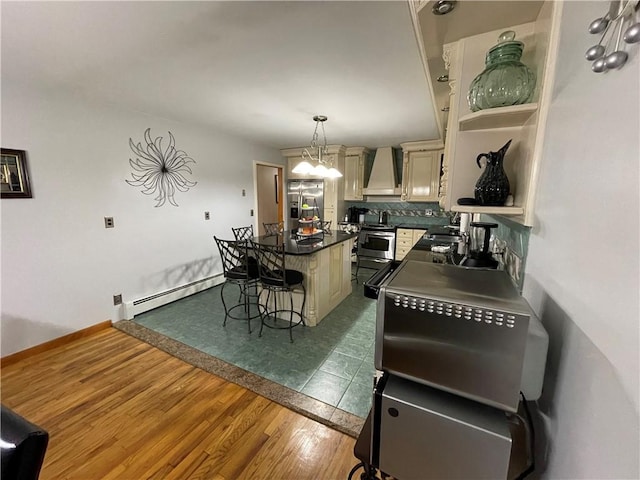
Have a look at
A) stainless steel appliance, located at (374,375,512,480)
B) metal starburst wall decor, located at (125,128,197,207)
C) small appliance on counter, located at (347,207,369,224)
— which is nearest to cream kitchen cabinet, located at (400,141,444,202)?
small appliance on counter, located at (347,207,369,224)

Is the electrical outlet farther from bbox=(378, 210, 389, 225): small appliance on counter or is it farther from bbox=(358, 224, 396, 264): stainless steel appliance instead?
bbox=(378, 210, 389, 225): small appliance on counter

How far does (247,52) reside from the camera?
5.36 feet

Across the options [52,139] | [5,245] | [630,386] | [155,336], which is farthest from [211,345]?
[630,386]

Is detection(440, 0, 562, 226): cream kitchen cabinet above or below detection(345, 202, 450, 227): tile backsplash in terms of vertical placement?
above

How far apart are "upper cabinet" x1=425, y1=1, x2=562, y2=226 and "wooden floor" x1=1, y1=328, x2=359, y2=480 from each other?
60.7 inches

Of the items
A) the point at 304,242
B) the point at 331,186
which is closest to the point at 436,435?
the point at 304,242

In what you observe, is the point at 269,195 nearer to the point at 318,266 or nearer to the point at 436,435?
the point at 318,266

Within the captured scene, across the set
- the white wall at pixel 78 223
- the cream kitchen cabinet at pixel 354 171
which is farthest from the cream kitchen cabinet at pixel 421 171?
the white wall at pixel 78 223

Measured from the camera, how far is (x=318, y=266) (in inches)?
111

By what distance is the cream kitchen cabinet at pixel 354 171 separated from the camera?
5.04 meters

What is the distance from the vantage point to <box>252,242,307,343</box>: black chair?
254cm

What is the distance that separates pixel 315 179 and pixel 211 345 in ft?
11.7

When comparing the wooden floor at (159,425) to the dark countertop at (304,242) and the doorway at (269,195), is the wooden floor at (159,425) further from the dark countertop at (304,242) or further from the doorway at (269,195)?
the doorway at (269,195)

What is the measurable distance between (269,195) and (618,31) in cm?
531
